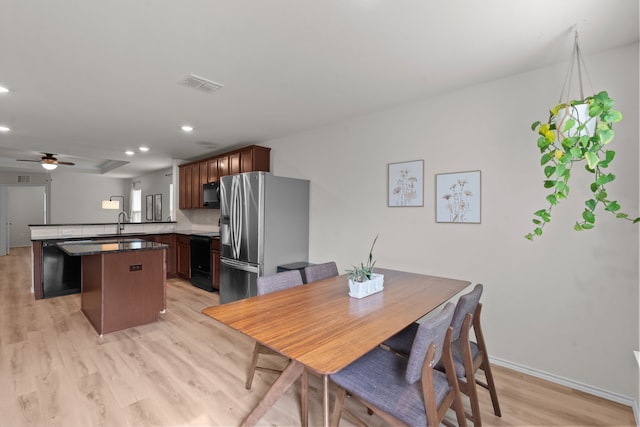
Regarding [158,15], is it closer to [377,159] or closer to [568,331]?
[377,159]

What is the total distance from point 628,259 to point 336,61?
2.48m

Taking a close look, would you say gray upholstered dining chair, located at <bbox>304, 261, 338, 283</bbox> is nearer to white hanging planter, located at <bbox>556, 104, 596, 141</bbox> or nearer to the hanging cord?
white hanging planter, located at <bbox>556, 104, 596, 141</bbox>

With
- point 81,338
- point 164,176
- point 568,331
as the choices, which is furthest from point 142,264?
point 164,176

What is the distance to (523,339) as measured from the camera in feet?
7.97

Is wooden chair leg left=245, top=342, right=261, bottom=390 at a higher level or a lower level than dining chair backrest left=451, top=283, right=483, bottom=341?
lower

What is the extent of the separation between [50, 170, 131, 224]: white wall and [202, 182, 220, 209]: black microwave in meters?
6.57

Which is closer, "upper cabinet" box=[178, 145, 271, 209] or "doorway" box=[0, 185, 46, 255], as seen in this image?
"upper cabinet" box=[178, 145, 271, 209]

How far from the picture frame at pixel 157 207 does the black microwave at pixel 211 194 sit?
12.0 feet

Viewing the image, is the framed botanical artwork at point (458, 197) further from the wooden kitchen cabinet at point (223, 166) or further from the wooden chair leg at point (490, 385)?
the wooden kitchen cabinet at point (223, 166)

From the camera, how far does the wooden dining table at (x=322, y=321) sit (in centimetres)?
120

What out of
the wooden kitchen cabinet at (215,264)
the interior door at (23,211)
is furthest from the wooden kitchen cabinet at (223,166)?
the interior door at (23,211)

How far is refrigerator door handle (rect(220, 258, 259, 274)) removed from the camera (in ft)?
12.1

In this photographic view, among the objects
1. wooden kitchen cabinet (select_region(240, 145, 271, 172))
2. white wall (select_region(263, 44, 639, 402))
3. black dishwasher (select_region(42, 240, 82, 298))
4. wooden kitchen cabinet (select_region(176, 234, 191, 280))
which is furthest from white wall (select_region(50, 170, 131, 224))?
white wall (select_region(263, 44, 639, 402))

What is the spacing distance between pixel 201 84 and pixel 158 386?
8.13 feet
